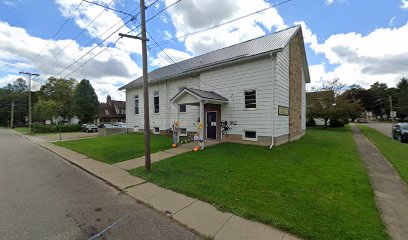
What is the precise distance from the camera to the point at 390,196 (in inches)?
194

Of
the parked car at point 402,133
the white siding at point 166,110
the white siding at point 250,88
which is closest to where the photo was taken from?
the white siding at point 250,88

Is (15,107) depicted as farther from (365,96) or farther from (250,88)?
(365,96)

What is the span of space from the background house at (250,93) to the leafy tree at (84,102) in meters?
32.9

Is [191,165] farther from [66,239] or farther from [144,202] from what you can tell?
[66,239]

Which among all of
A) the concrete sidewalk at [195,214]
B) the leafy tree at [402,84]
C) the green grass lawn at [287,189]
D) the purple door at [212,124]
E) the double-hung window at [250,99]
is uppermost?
the leafy tree at [402,84]

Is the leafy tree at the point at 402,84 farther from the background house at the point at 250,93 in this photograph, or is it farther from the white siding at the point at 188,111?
the white siding at the point at 188,111

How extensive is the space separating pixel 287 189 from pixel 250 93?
8.00 meters

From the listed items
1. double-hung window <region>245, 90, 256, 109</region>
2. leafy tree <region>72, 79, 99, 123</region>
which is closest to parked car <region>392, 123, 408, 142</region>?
double-hung window <region>245, 90, 256, 109</region>

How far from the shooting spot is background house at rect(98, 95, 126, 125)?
179 feet

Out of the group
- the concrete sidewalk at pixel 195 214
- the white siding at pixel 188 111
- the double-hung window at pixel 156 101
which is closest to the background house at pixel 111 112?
the double-hung window at pixel 156 101

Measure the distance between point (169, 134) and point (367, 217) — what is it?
14720 millimetres

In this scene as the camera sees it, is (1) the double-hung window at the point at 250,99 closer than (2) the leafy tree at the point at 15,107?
Yes

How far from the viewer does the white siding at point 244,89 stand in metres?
11.3

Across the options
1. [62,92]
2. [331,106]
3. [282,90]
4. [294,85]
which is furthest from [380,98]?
[62,92]
